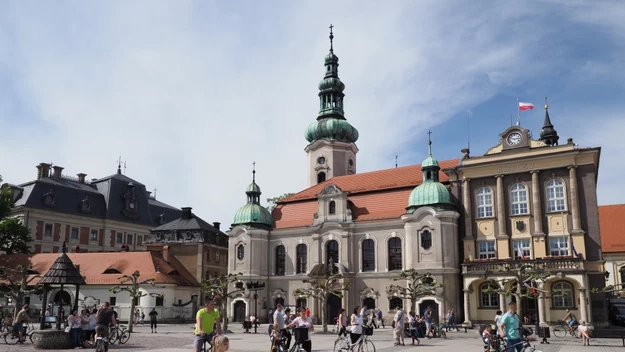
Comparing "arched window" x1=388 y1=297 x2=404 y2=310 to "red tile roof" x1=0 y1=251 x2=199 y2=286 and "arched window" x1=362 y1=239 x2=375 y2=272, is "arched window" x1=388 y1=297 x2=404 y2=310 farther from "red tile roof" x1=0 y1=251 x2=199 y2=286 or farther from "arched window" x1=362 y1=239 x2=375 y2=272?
"red tile roof" x1=0 y1=251 x2=199 y2=286

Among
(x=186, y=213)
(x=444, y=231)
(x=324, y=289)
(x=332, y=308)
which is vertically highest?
(x=186, y=213)

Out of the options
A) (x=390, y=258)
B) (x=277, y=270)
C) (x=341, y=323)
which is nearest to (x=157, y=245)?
(x=277, y=270)

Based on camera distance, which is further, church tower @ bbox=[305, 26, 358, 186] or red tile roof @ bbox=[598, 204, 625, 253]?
church tower @ bbox=[305, 26, 358, 186]

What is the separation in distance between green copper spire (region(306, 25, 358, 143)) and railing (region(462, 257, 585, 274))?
23.8m

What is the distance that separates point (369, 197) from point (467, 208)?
28.0ft

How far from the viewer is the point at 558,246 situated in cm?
3931

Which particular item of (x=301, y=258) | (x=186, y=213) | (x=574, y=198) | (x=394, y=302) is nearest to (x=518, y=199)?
(x=574, y=198)

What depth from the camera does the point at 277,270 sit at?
165 feet

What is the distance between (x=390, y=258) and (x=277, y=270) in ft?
35.3

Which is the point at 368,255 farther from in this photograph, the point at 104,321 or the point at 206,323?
the point at 206,323

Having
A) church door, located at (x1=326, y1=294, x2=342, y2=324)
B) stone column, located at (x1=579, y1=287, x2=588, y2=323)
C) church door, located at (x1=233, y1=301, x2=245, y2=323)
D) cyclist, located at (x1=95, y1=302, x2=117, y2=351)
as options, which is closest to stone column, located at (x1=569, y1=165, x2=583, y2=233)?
stone column, located at (x1=579, y1=287, x2=588, y2=323)

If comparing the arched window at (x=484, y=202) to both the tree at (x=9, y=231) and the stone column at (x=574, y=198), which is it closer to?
the stone column at (x=574, y=198)

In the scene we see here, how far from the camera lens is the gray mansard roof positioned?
65.4 m

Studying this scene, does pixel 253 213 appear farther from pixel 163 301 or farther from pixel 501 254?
pixel 501 254
